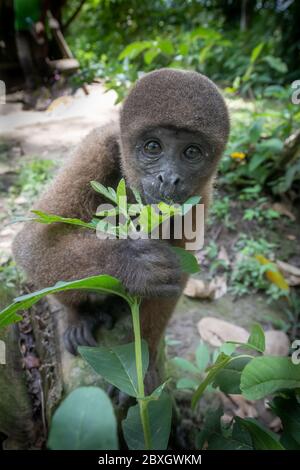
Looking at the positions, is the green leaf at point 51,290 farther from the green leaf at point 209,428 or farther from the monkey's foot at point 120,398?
the monkey's foot at point 120,398

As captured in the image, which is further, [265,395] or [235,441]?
[235,441]

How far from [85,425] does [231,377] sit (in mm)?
887

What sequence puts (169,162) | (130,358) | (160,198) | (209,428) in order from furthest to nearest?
1. (169,162)
2. (160,198)
3. (209,428)
4. (130,358)

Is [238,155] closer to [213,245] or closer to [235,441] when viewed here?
[213,245]

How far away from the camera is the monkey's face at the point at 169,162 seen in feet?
7.97

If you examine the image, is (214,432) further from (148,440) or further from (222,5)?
(222,5)

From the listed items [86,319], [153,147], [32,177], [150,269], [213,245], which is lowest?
[213,245]

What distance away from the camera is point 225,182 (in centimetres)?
557

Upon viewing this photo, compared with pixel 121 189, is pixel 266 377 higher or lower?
lower

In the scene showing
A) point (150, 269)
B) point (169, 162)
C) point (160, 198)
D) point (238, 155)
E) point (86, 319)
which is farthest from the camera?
point (238, 155)

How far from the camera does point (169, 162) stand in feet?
8.27

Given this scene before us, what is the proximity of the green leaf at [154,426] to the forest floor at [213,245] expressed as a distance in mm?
1781

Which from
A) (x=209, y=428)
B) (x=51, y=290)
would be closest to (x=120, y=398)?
(x=209, y=428)
